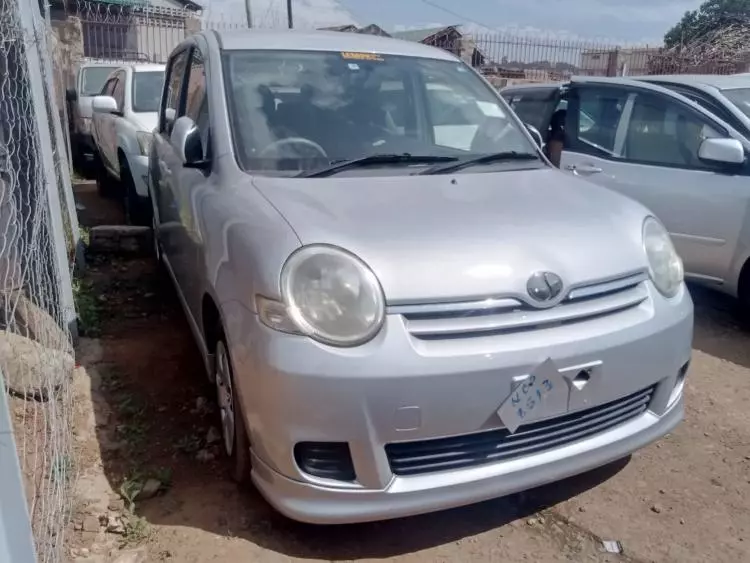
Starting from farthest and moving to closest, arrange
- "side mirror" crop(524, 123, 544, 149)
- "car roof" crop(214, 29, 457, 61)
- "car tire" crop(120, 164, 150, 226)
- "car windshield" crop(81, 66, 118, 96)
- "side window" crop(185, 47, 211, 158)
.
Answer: "car windshield" crop(81, 66, 118, 96) → "car tire" crop(120, 164, 150, 226) → "side mirror" crop(524, 123, 544, 149) → "car roof" crop(214, 29, 457, 61) → "side window" crop(185, 47, 211, 158)

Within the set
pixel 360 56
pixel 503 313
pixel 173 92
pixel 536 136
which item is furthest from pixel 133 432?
pixel 536 136

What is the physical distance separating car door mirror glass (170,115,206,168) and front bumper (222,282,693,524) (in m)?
0.99

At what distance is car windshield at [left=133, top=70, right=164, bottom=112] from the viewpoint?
7.61 metres

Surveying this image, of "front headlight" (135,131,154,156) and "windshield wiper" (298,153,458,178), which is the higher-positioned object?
"windshield wiper" (298,153,458,178)

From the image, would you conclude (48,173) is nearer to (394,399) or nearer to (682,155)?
(394,399)

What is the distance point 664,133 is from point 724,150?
637mm

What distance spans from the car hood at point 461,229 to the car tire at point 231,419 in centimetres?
66

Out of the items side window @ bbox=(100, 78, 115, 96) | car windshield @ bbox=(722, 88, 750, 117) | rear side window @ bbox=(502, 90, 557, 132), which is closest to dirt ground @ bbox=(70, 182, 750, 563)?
car windshield @ bbox=(722, 88, 750, 117)

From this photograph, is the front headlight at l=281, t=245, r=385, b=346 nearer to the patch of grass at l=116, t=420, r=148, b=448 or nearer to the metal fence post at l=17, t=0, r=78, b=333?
the patch of grass at l=116, t=420, r=148, b=448

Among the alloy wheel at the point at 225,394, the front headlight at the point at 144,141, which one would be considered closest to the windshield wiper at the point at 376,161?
the alloy wheel at the point at 225,394

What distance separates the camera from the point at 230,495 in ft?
9.14

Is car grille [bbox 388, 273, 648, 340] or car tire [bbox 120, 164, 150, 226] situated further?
car tire [bbox 120, 164, 150, 226]

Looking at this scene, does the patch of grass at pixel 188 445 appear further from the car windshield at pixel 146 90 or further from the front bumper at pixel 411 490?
the car windshield at pixel 146 90

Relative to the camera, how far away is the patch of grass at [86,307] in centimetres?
432
